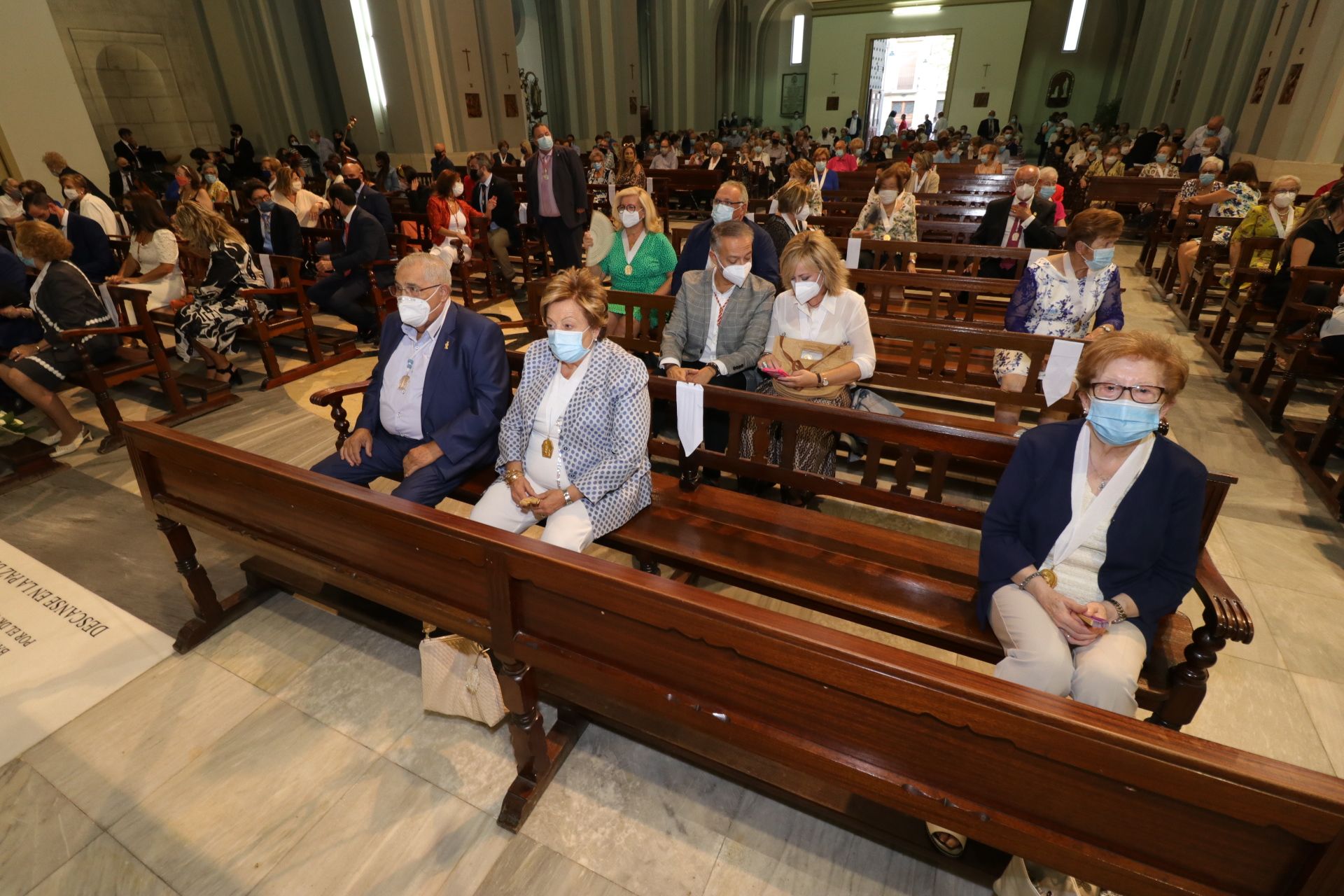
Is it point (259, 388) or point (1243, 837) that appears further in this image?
point (259, 388)

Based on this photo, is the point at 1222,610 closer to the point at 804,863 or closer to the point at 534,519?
the point at 804,863

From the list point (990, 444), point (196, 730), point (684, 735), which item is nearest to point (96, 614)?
point (196, 730)

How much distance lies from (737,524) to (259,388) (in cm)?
446

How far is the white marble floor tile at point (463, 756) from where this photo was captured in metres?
2.06

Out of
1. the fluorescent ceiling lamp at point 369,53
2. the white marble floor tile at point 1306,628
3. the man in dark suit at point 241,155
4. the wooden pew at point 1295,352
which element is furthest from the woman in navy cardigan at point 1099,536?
the man in dark suit at point 241,155

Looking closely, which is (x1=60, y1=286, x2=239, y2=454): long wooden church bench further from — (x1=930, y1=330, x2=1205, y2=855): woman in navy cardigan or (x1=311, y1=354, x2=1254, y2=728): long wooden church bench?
(x1=930, y1=330, x2=1205, y2=855): woman in navy cardigan

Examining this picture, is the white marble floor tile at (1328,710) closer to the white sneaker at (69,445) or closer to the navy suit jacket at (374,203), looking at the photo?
the white sneaker at (69,445)

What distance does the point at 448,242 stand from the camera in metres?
6.30

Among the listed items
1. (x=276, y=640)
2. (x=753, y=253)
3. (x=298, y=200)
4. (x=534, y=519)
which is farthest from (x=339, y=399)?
(x=298, y=200)

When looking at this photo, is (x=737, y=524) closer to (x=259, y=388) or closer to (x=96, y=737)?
(x=96, y=737)

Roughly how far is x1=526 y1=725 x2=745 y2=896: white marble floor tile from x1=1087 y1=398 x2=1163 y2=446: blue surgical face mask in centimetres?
149

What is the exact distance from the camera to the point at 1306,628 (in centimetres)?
264

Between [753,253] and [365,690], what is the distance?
298cm

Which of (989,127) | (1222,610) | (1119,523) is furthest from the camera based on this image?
(989,127)
